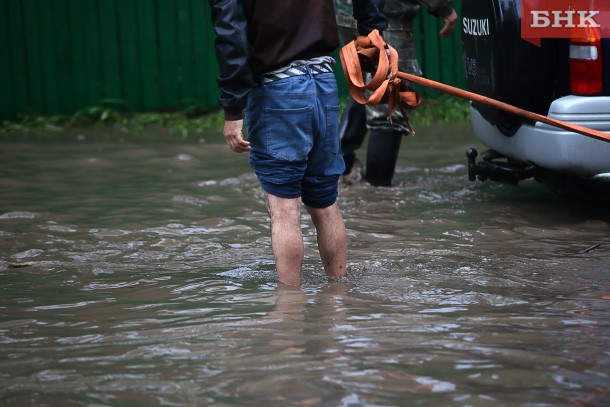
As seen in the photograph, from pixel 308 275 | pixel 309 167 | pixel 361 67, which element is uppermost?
pixel 361 67

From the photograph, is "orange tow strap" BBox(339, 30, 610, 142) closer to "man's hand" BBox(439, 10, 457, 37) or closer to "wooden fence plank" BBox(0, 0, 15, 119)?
"man's hand" BBox(439, 10, 457, 37)

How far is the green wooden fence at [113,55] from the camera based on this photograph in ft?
34.2

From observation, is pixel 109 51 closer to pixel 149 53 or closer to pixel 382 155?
pixel 149 53

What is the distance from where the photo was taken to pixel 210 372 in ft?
10.6

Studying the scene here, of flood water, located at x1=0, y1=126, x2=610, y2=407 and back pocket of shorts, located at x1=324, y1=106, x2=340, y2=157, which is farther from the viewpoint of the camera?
back pocket of shorts, located at x1=324, y1=106, x2=340, y2=157

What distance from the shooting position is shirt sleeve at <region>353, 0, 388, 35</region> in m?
4.51

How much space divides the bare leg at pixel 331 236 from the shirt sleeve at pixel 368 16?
85 centimetres

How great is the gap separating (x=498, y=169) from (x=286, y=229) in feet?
6.99

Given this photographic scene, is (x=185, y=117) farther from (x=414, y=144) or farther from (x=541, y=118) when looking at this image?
(x=541, y=118)

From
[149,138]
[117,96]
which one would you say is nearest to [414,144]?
[149,138]

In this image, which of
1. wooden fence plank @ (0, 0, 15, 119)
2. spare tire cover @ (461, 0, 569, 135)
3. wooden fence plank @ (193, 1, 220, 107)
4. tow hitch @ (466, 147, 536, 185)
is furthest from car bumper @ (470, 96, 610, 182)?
wooden fence plank @ (0, 0, 15, 119)

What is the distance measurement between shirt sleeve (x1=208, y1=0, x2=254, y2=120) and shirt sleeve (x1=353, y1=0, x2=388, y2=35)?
2.41 ft

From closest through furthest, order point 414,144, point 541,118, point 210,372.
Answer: point 210,372, point 541,118, point 414,144

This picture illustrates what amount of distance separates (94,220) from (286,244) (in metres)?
2.24
